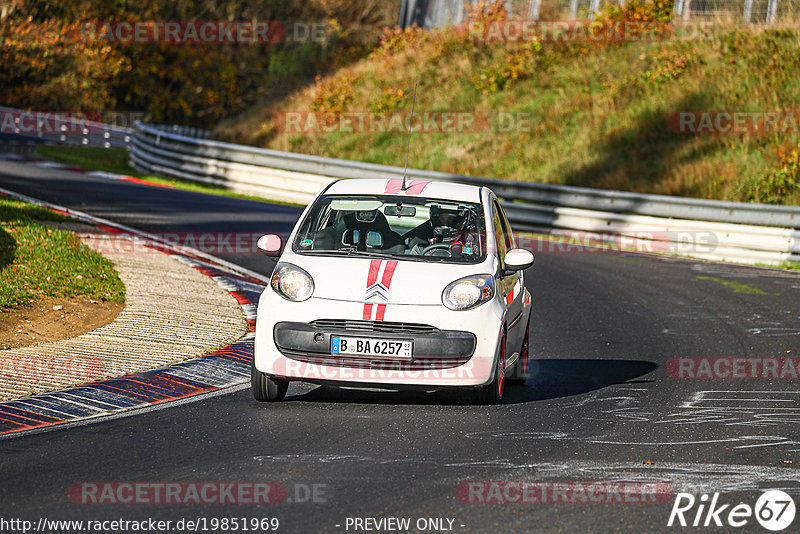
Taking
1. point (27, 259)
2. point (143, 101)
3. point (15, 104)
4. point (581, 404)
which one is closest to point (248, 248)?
point (27, 259)

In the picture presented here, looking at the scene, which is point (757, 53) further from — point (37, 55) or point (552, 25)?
point (37, 55)

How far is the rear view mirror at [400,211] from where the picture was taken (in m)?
8.82

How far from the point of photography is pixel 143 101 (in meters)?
49.2

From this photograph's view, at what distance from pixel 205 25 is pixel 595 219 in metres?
32.2

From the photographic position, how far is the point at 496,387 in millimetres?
8148

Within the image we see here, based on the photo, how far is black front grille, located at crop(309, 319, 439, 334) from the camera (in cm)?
767

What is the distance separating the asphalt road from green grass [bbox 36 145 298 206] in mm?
17033
